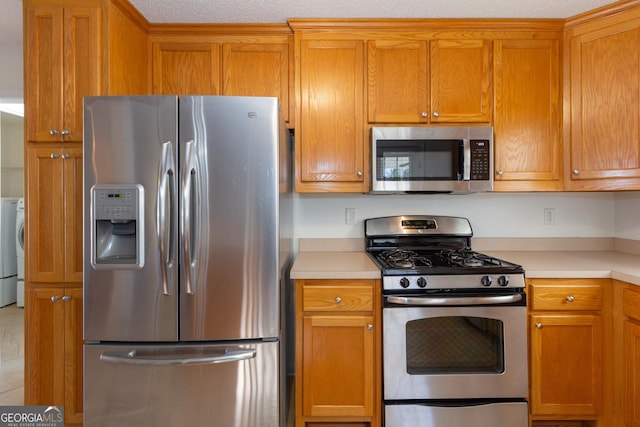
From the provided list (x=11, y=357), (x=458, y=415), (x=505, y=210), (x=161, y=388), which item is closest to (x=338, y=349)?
(x=458, y=415)

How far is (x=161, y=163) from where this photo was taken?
153cm

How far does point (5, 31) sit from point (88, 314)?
2.10 meters

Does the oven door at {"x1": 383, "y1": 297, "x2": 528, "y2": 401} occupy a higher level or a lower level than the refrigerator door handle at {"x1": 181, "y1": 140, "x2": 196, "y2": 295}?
lower

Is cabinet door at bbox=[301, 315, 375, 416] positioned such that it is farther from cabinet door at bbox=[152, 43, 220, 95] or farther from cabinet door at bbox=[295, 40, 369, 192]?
cabinet door at bbox=[152, 43, 220, 95]

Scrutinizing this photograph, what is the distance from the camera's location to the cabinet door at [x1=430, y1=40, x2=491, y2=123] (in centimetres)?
207

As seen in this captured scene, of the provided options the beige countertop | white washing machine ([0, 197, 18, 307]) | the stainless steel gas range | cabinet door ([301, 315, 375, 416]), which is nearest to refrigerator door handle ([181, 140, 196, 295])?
the beige countertop

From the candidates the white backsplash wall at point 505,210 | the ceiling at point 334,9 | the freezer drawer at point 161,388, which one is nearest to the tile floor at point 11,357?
the freezer drawer at point 161,388

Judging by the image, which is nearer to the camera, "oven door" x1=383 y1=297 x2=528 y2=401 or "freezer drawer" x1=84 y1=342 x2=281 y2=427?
"freezer drawer" x1=84 y1=342 x2=281 y2=427

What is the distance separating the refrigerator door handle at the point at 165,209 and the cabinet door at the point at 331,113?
771 mm

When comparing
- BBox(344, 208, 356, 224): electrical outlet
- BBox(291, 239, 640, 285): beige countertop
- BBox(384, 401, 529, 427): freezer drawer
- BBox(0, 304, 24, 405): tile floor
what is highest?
BBox(344, 208, 356, 224): electrical outlet

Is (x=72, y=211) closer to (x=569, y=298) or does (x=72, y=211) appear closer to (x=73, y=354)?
(x=73, y=354)

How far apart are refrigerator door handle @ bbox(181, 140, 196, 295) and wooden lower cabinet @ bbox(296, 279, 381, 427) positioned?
529 mm

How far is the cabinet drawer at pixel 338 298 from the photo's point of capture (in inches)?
69.1

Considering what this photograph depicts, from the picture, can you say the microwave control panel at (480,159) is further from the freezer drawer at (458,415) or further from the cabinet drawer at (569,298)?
the freezer drawer at (458,415)
